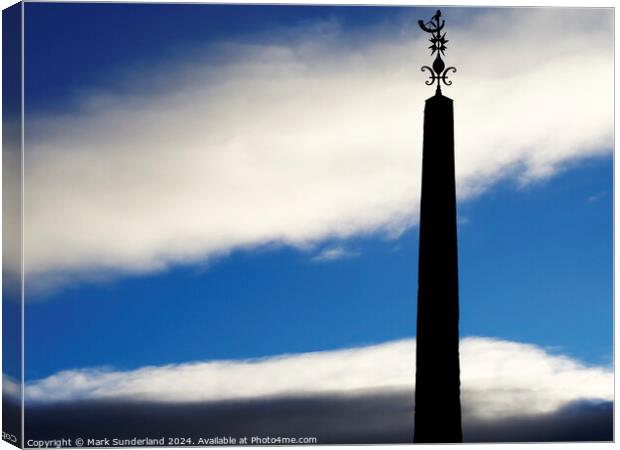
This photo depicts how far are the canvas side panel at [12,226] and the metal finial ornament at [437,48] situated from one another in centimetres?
458

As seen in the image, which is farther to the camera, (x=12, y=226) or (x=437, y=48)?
(x=437, y=48)

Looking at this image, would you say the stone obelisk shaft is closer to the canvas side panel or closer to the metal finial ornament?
the metal finial ornament

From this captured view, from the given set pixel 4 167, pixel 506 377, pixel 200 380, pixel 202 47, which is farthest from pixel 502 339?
pixel 4 167

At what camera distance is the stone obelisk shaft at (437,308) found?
17344mm

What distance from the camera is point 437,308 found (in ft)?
56.9

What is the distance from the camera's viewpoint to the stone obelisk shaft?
56.9ft

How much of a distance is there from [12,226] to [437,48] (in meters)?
5.18

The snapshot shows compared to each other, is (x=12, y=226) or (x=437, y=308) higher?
(x=12, y=226)

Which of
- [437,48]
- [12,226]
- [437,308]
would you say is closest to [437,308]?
[437,308]

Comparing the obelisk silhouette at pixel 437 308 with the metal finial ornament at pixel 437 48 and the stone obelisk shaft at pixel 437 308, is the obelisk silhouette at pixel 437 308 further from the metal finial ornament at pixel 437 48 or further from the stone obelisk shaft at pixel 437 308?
the metal finial ornament at pixel 437 48

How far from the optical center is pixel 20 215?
17.1 meters

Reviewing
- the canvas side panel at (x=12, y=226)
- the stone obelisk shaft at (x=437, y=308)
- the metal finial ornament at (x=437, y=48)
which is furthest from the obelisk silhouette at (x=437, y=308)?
the canvas side panel at (x=12, y=226)

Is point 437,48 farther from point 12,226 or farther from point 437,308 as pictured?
point 12,226

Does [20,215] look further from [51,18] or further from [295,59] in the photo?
[295,59]
